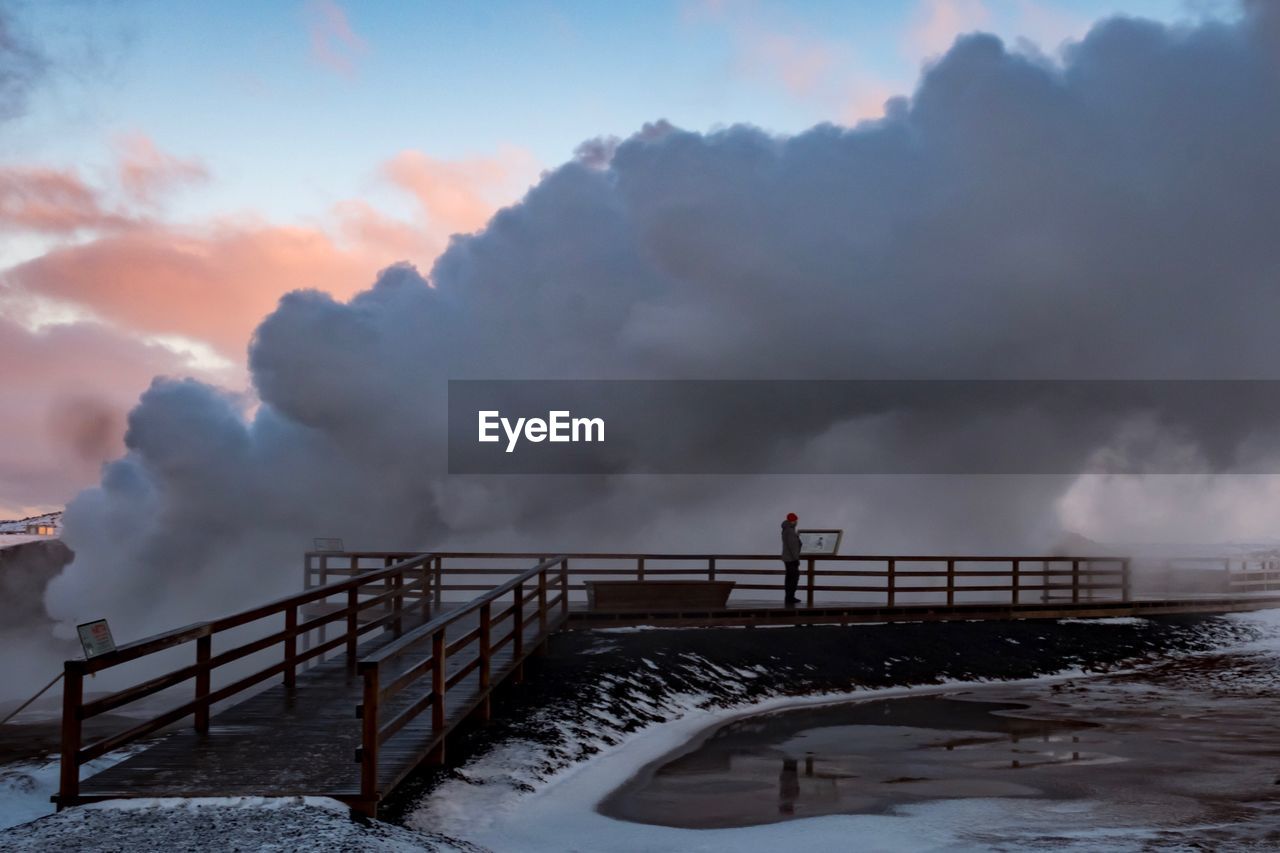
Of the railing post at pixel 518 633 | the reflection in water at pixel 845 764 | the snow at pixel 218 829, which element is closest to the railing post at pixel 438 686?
the reflection in water at pixel 845 764

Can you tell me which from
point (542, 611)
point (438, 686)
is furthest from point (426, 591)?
point (438, 686)

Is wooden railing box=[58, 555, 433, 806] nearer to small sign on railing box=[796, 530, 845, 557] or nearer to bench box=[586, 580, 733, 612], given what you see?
bench box=[586, 580, 733, 612]

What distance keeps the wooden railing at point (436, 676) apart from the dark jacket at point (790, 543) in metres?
6.58

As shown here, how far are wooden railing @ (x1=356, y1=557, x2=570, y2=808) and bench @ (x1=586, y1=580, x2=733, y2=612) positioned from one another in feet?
6.30

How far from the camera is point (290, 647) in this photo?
1272 cm

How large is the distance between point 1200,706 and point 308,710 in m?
12.0

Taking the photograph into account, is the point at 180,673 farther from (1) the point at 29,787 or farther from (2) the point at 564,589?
(2) the point at 564,589

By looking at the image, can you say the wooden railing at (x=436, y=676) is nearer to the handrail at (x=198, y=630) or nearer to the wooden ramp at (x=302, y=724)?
the wooden ramp at (x=302, y=724)

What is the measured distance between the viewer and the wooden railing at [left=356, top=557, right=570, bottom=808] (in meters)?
8.42

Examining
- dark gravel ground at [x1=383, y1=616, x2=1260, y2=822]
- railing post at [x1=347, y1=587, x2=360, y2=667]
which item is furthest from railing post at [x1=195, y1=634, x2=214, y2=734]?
railing post at [x1=347, y1=587, x2=360, y2=667]

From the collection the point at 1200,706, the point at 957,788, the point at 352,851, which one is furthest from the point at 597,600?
the point at 352,851

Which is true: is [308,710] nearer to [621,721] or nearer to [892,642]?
[621,721]

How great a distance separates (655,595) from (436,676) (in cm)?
1106

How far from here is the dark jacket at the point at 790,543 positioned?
2413 cm
